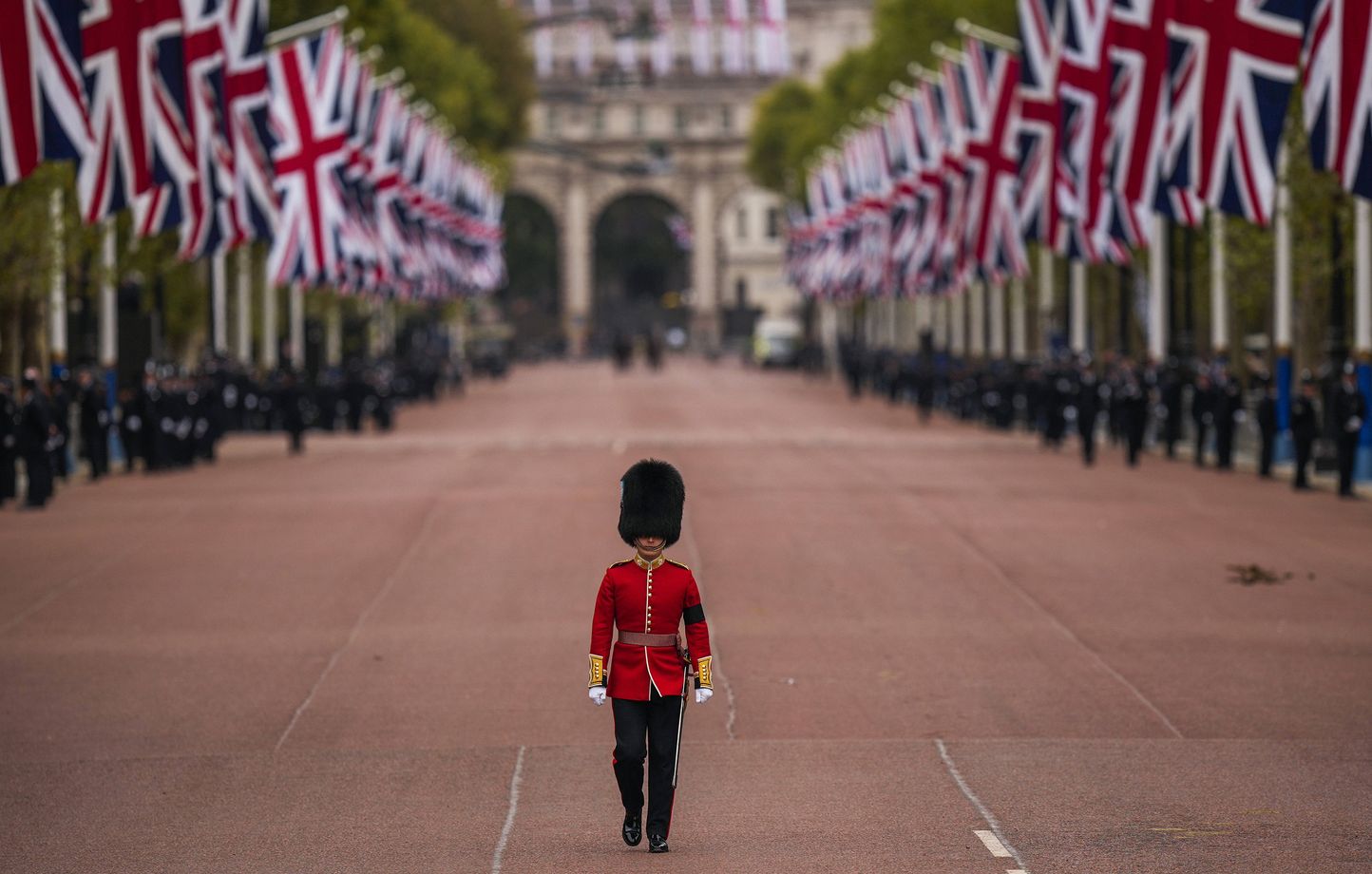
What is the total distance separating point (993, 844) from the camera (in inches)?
401

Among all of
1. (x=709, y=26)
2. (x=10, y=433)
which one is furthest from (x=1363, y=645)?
(x=709, y=26)

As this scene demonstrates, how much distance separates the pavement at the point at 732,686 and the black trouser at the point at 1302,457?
69 centimetres

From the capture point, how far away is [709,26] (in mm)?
165000

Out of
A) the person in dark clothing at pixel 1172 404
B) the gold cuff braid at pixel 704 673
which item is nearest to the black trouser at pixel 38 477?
the person in dark clothing at pixel 1172 404

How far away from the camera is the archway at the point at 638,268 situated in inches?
6973

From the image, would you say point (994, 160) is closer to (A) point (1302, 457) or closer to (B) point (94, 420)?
(A) point (1302, 457)

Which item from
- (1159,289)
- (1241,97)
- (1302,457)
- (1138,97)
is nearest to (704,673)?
(1241,97)

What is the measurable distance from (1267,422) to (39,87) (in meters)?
16.4

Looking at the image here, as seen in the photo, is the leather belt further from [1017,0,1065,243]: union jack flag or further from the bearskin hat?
[1017,0,1065,243]: union jack flag

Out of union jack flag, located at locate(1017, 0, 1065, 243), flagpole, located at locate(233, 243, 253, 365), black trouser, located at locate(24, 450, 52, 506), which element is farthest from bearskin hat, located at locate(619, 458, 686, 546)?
flagpole, located at locate(233, 243, 253, 365)

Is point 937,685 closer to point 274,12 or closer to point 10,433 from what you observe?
point 10,433

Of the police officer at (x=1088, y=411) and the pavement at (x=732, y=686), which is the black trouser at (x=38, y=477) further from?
the police officer at (x=1088, y=411)

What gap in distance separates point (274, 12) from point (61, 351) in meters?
20.8

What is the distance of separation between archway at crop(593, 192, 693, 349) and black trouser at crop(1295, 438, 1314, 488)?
14453 cm
